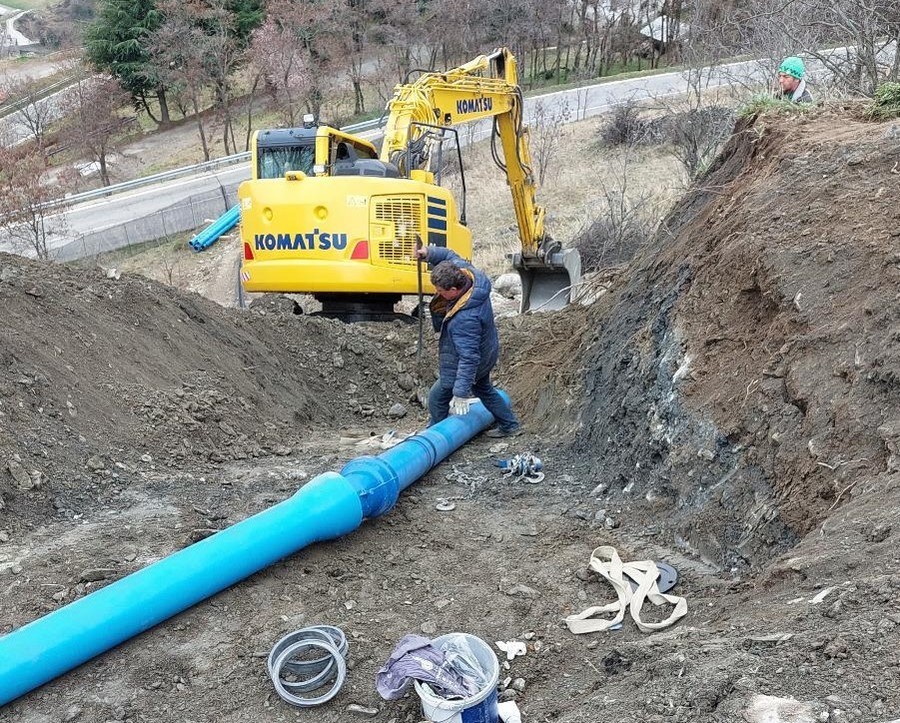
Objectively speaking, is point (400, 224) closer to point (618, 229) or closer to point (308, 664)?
point (308, 664)

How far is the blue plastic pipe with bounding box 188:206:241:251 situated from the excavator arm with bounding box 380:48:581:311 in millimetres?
13201

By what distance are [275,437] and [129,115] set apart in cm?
3673

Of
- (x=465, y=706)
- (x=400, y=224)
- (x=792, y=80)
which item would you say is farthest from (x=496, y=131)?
(x=465, y=706)

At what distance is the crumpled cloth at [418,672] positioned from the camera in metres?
3.13

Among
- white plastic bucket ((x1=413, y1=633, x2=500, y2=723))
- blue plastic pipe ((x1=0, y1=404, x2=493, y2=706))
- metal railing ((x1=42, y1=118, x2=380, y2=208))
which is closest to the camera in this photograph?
white plastic bucket ((x1=413, y1=633, x2=500, y2=723))

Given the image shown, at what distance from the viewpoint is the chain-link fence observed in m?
23.3

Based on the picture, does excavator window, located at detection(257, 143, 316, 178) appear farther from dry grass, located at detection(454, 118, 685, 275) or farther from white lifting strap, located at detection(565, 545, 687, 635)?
white lifting strap, located at detection(565, 545, 687, 635)

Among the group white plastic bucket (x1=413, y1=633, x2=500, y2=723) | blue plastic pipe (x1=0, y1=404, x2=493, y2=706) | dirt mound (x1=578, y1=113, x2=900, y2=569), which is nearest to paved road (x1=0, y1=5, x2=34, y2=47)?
dirt mound (x1=578, y1=113, x2=900, y2=569)

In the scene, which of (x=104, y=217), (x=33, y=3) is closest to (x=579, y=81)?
(x=104, y=217)

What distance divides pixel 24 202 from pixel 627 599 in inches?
837

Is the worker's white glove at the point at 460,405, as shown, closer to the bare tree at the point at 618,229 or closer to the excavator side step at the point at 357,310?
the excavator side step at the point at 357,310

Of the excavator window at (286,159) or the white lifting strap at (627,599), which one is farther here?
the excavator window at (286,159)

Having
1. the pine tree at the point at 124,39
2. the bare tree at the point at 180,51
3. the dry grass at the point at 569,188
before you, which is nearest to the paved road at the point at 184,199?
the dry grass at the point at 569,188

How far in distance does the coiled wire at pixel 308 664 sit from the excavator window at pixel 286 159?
289 inches
